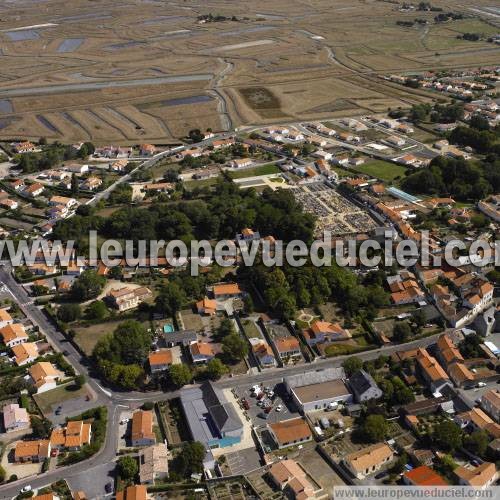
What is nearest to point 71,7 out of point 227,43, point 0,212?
point 227,43

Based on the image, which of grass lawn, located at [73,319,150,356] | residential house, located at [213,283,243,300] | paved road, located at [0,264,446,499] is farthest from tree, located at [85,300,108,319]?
residential house, located at [213,283,243,300]

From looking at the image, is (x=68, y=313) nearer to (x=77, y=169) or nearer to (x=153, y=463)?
(x=153, y=463)

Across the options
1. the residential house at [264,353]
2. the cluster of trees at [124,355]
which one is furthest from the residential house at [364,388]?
the cluster of trees at [124,355]

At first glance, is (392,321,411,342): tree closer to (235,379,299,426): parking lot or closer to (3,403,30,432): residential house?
(235,379,299,426): parking lot

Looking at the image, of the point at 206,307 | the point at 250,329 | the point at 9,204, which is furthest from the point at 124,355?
the point at 9,204

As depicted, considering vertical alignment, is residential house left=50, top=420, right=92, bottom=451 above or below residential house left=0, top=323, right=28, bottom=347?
below

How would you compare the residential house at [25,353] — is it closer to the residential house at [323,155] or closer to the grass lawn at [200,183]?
the grass lawn at [200,183]

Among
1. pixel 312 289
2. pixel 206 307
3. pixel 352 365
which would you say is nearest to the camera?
pixel 352 365
